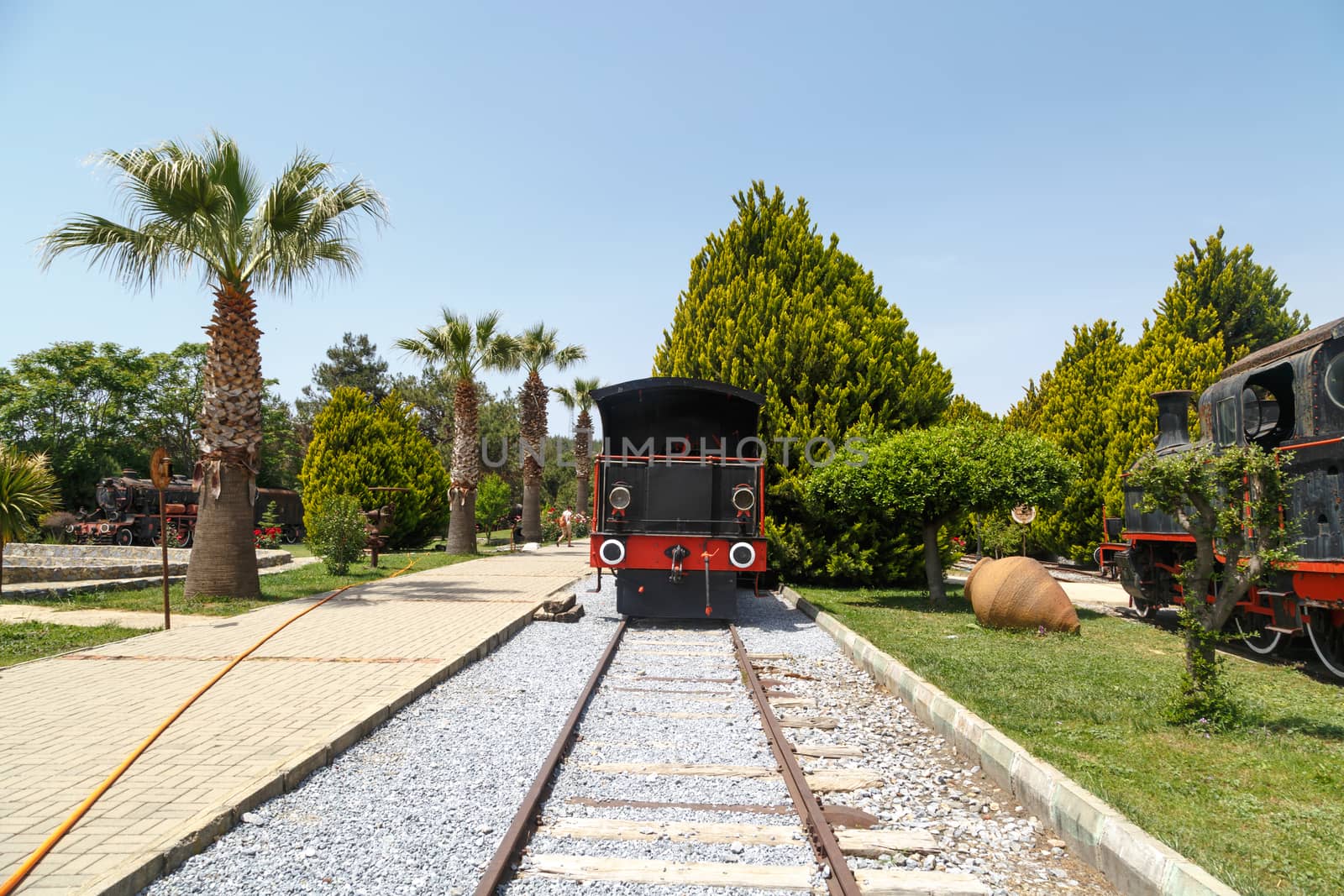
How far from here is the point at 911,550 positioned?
49.3ft

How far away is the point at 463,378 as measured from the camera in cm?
2498

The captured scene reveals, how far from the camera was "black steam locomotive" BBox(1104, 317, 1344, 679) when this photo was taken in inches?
265

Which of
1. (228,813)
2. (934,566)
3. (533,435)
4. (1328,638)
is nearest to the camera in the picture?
(228,813)

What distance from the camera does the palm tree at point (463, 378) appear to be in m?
24.2

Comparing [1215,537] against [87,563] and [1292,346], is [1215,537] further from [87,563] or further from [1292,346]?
[87,563]

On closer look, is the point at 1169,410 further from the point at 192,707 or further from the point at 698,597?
the point at 192,707

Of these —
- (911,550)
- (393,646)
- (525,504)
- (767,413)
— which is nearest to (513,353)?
(525,504)

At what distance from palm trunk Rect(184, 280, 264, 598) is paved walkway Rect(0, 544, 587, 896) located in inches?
68.3

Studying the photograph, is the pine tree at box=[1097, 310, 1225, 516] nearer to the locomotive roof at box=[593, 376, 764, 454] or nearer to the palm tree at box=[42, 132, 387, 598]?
the locomotive roof at box=[593, 376, 764, 454]

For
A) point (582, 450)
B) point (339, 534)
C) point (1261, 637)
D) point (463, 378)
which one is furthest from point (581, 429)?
point (1261, 637)

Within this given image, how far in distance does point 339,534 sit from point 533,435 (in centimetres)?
1530

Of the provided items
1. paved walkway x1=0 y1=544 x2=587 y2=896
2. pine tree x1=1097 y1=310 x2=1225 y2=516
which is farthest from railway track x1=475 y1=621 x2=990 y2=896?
pine tree x1=1097 y1=310 x2=1225 y2=516

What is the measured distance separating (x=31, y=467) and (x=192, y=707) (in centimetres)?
961

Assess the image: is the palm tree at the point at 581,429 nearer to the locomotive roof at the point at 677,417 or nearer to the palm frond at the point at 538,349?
the palm frond at the point at 538,349
